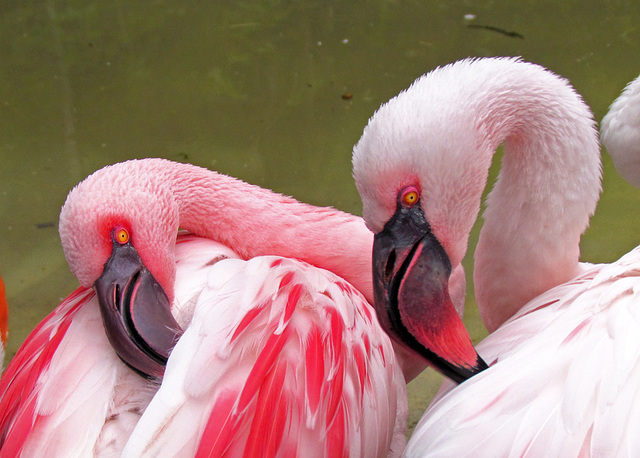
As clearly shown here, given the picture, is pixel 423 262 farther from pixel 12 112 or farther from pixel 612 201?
pixel 12 112

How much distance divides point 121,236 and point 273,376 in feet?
1.86

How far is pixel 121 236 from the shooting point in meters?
1.66

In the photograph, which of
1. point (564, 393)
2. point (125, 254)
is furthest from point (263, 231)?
point (564, 393)

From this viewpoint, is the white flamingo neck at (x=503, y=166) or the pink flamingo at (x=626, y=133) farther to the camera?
the pink flamingo at (x=626, y=133)

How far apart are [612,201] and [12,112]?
3.07 metres

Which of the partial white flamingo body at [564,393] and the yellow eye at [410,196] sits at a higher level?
the yellow eye at [410,196]

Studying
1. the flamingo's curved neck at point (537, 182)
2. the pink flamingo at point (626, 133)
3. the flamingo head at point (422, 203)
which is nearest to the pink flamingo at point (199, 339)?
the flamingo head at point (422, 203)

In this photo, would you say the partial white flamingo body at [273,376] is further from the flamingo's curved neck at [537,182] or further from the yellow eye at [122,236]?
the flamingo's curved neck at [537,182]

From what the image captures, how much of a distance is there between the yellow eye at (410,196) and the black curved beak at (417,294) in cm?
1

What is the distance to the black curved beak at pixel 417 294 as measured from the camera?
5.06 ft

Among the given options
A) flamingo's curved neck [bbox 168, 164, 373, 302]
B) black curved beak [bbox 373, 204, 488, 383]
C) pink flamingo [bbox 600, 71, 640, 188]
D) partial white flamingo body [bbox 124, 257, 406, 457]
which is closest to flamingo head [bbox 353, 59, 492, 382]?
black curved beak [bbox 373, 204, 488, 383]

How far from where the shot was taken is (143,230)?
169 cm

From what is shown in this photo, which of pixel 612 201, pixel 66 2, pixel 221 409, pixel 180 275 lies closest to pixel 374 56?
pixel 612 201

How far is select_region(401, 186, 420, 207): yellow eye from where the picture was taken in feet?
4.96
